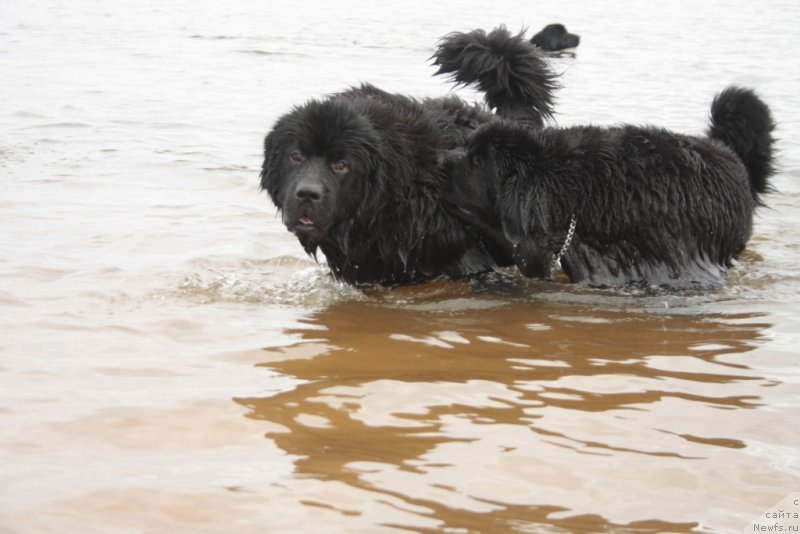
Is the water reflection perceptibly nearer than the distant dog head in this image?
Yes

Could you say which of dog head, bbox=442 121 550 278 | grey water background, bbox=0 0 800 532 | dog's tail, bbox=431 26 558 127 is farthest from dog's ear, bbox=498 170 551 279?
dog's tail, bbox=431 26 558 127

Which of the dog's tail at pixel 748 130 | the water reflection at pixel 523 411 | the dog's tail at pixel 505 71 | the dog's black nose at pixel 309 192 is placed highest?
the dog's tail at pixel 505 71

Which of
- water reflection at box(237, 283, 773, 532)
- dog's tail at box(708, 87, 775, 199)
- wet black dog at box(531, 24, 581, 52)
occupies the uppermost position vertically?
wet black dog at box(531, 24, 581, 52)

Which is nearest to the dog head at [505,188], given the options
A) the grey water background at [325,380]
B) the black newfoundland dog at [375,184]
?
the black newfoundland dog at [375,184]

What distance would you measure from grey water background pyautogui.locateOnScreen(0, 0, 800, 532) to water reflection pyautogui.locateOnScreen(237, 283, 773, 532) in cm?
1

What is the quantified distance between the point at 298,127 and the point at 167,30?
1475 cm

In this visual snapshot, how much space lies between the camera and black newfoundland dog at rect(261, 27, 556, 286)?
16.1 feet

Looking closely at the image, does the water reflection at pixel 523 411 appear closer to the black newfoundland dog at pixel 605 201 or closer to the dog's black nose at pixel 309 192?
the black newfoundland dog at pixel 605 201

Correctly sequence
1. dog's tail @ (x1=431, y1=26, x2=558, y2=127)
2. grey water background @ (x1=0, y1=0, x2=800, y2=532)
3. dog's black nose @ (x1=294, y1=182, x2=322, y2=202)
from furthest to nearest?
dog's tail @ (x1=431, y1=26, x2=558, y2=127)
dog's black nose @ (x1=294, y1=182, x2=322, y2=202)
grey water background @ (x1=0, y1=0, x2=800, y2=532)

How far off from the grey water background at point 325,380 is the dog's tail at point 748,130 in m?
0.59

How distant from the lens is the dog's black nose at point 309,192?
4805mm

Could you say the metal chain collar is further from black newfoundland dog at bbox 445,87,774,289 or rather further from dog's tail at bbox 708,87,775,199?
dog's tail at bbox 708,87,775,199

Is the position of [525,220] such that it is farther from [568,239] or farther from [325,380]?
[325,380]

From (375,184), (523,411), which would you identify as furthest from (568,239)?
(523,411)
